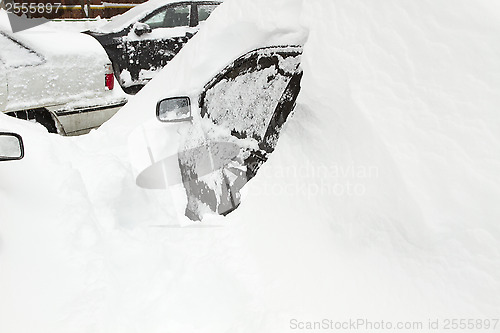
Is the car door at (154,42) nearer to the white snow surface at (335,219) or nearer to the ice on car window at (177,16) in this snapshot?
the ice on car window at (177,16)

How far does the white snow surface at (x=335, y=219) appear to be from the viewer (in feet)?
4.19

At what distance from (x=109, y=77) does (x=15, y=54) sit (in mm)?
942

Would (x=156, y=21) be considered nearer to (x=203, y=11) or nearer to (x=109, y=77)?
(x=203, y=11)

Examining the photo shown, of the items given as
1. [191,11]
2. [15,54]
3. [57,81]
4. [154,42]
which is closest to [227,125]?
[57,81]

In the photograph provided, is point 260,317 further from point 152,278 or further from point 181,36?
point 181,36

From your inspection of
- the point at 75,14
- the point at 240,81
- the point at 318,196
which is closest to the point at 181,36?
the point at 240,81

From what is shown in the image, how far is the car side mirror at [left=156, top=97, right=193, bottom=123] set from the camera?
2711mm

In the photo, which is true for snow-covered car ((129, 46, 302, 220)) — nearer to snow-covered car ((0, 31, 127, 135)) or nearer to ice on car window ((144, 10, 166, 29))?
snow-covered car ((0, 31, 127, 135))

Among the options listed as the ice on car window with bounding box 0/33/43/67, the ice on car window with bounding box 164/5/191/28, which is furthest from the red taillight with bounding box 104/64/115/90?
the ice on car window with bounding box 164/5/191/28

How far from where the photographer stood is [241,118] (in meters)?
2.29

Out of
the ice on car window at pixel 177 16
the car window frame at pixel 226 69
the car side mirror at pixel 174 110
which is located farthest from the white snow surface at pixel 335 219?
the ice on car window at pixel 177 16

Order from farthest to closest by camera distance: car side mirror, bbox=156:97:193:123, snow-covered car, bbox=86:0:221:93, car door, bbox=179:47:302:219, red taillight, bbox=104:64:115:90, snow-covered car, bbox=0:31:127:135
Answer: snow-covered car, bbox=86:0:221:93, red taillight, bbox=104:64:115:90, snow-covered car, bbox=0:31:127:135, car side mirror, bbox=156:97:193:123, car door, bbox=179:47:302:219

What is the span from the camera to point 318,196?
166cm

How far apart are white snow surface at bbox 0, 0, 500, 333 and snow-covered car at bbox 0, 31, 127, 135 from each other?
2.40 metres
